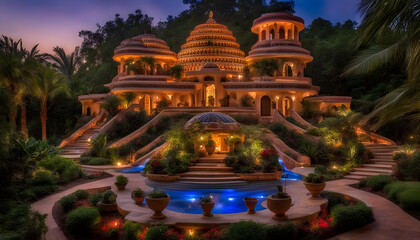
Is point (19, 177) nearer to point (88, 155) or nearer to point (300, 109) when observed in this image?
point (88, 155)

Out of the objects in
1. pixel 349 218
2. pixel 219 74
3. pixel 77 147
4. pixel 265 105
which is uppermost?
pixel 219 74

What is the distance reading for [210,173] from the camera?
16797 millimetres

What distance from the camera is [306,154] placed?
21.8 m

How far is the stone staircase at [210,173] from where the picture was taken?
1603 centimetres

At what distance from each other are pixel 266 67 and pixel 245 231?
27895mm

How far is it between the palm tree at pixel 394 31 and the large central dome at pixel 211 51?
93.1 feet

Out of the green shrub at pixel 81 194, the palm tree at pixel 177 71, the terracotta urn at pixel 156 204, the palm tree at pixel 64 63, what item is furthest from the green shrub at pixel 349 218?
the palm tree at pixel 64 63

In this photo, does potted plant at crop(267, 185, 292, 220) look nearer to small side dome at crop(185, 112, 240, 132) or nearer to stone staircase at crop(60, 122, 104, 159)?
small side dome at crop(185, 112, 240, 132)

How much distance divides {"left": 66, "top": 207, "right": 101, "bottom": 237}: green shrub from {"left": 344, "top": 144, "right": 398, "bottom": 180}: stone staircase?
13.2m

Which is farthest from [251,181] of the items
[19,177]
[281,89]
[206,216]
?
[281,89]

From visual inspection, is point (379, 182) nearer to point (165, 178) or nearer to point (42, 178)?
point (165, 178)

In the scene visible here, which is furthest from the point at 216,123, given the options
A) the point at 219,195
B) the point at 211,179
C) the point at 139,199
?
the point at 139,199

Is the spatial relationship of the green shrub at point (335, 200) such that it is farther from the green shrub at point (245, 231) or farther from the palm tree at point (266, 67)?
the palm tree at point (266, 67)

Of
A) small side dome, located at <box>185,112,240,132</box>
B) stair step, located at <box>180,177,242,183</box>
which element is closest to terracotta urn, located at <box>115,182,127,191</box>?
stair step, located at <box>180,177,242,183</box>
